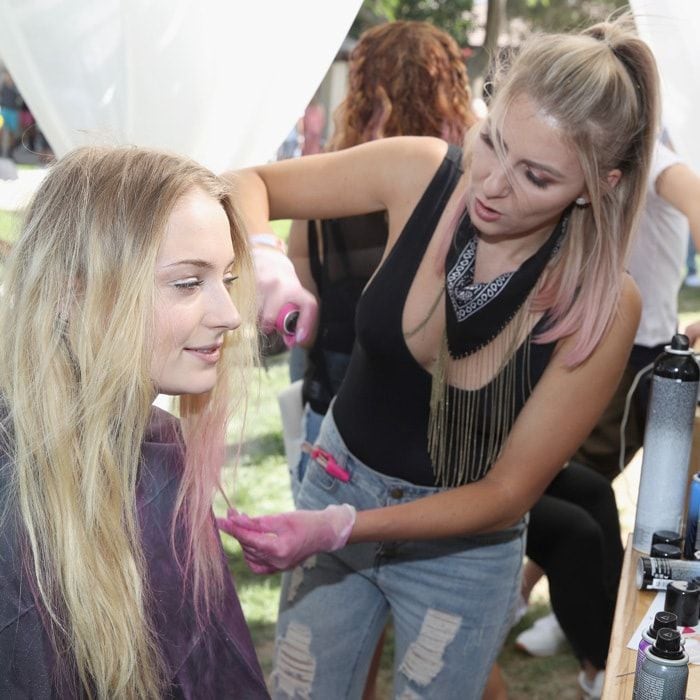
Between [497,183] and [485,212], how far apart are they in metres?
0.05

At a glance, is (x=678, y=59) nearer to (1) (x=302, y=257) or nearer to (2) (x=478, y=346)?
(1) (x=302, y=257)

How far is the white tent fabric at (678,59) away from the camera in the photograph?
6.72 feet

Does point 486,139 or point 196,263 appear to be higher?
point 486,139

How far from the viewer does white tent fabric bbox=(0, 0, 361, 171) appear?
1.95 meters

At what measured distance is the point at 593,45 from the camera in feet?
4.50

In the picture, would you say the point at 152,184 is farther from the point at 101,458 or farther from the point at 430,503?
the point at 430,503

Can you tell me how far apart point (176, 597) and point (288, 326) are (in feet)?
1.46

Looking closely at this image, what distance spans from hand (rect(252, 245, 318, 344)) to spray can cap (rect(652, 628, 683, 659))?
0.65 meters

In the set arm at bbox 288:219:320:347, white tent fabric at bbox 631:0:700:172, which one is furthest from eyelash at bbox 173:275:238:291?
white tent fabric at bbox 631:0:700:172

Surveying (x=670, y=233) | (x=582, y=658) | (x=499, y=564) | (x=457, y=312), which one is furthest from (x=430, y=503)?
(x=670, y=233)

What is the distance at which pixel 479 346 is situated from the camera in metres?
1.49

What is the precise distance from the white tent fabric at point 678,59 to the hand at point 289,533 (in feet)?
3.87

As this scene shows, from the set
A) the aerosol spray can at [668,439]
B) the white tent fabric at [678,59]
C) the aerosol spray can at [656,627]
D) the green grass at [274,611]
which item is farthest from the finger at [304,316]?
the white tent fabric at [678,59]

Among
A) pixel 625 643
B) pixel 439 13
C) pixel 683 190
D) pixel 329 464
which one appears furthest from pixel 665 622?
pixel 439 13
